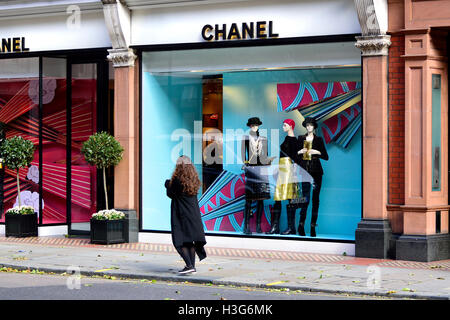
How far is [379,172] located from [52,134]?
7.76m

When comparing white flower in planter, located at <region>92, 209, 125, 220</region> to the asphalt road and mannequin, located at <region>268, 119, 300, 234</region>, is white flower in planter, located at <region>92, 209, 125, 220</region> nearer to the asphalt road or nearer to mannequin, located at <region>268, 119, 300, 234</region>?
mannequin, located at <region>268, 119, 300, 234</region>

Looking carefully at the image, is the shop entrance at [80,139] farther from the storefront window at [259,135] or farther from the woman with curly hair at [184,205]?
the woman with curly hair at [184,205]

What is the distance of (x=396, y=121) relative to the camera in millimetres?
14094

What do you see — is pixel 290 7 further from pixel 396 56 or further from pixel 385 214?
pixel 385 214

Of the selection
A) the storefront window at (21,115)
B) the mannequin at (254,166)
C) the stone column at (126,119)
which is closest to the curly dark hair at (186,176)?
the mannequin at (254,166)

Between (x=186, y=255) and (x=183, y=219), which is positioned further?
(x=186, y=255)

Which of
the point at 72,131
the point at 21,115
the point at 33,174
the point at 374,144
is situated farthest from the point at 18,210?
the point at 374,144

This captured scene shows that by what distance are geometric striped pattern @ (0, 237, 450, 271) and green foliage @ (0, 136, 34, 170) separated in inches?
62.9

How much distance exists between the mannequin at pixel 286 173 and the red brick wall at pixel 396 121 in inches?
81.0

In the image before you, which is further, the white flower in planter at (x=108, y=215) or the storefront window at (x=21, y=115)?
the storefront window at (x=21, y=115)

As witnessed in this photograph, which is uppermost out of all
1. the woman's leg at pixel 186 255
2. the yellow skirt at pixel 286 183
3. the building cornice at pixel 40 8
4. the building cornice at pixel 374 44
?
the building cornice at pixel 40 8

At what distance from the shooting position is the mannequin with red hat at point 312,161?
15258 millimetres

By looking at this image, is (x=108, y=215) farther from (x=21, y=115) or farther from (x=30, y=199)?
(x=21, y=115)

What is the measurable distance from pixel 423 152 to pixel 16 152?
8.60 metres
